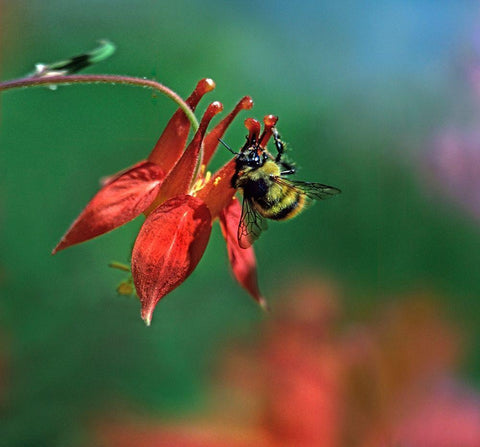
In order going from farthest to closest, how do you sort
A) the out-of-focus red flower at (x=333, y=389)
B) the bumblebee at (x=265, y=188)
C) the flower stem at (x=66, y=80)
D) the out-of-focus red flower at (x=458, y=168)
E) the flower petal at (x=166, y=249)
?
the out-of-focus red flower at (x=458, y=168) → the out-of-focus red flower at (x=333, y=389) → the bumblebee at (x=265, y=188) → the flower petal at (x=166, y=249) → the flower stem at (x=66, y=80)

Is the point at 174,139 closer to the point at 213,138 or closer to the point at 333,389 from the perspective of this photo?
the point at 213,138

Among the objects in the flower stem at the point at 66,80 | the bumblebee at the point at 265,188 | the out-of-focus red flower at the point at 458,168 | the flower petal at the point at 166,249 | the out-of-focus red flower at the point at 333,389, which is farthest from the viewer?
the out-of-focus red flower at the point at 458,168

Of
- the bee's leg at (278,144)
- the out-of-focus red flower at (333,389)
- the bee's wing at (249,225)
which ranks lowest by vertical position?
the out-of-focus red flower at (333,389)

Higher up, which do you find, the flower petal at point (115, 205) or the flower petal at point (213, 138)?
the flower petal at point (213, 138)

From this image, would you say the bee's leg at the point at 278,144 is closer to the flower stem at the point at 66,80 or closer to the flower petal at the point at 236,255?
the flower petal at the point at 236,255

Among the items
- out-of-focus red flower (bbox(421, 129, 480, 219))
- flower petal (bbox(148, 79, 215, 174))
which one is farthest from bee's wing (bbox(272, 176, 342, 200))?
out-of-focus red flower (bbox(421, 129, 480, 219))

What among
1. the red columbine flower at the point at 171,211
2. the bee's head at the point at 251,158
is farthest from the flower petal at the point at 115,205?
the bee's head at the point at 251,158

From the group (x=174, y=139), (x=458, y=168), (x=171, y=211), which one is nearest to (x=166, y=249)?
(x=171, y=211)

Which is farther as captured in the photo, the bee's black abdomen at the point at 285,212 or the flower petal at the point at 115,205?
the bee's black abdomen at the point at 285,212
